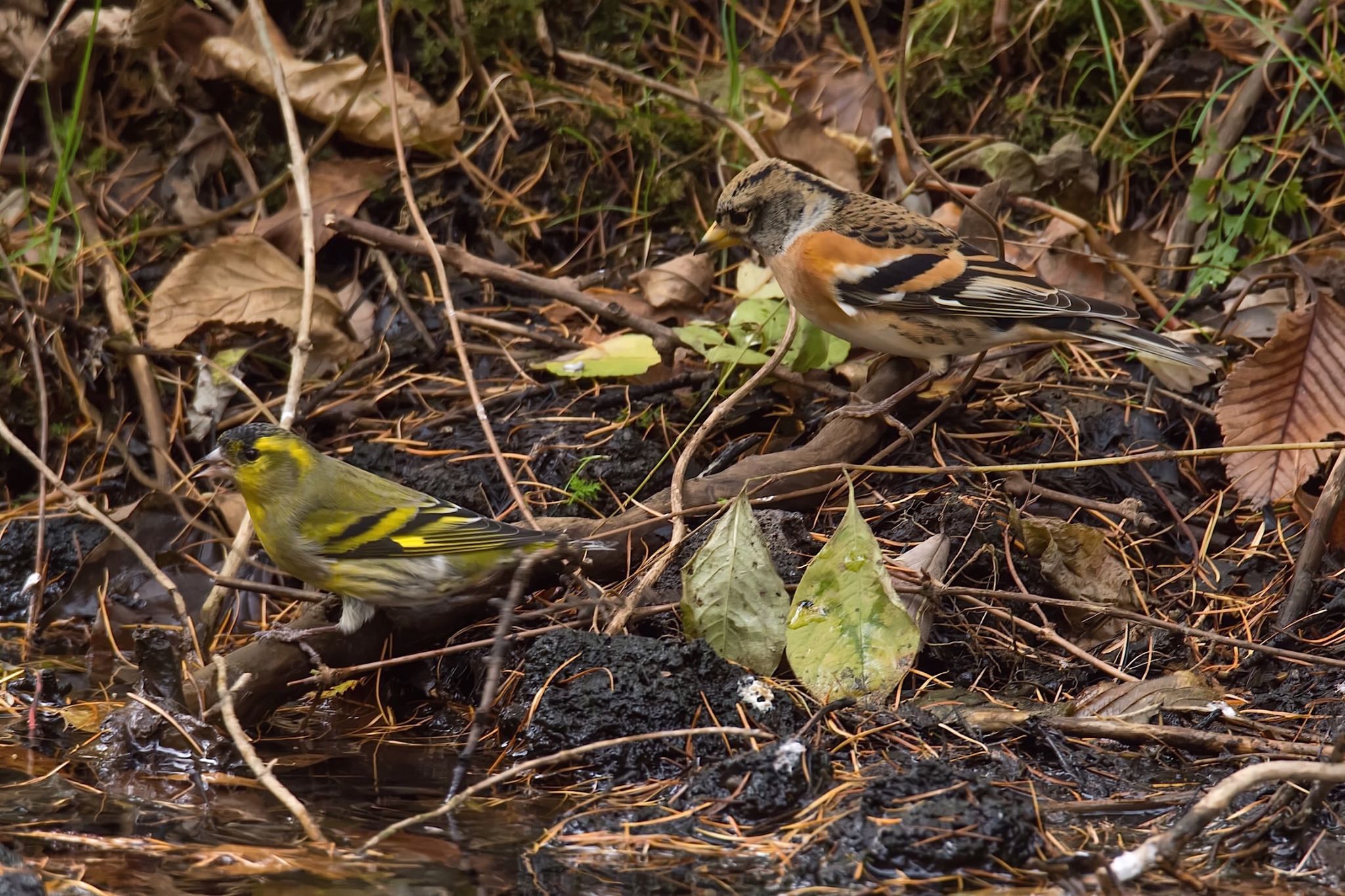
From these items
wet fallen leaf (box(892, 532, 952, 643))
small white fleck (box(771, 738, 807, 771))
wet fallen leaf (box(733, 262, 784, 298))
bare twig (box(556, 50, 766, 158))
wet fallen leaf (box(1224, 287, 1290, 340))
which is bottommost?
wet fallen leaf (box(892, 532, 952, 643))

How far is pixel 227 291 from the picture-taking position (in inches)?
243

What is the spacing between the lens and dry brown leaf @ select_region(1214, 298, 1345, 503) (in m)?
4.84

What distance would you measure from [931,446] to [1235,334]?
1.50 meters

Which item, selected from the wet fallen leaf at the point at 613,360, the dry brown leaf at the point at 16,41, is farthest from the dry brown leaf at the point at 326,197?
the wet fallen leaf at the point at 613,360

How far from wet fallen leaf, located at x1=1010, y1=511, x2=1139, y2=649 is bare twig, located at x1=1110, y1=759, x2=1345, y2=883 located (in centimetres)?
159

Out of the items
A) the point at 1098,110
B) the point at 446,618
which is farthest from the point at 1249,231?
the point at 446,618

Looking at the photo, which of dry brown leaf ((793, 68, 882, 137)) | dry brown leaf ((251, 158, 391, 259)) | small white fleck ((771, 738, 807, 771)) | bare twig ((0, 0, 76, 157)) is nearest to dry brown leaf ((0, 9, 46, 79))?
bare twig ((0, 0, 76, 157))

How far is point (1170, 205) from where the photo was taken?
6.59 m

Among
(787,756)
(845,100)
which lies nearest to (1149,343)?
(787,756)

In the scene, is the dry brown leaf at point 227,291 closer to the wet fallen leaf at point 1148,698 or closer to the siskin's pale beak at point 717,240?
the siskin's pale beak at point 717,240

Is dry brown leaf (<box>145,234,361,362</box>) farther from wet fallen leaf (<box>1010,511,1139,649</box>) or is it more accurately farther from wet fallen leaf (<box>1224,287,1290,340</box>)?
wet fallen leaf (<box>1224,287,1290,340</box>)

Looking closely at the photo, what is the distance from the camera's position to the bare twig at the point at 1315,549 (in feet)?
14.4

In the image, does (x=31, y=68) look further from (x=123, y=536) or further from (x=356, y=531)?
(x=356, y=531)

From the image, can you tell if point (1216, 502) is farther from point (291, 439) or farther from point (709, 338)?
point (291, 439)
